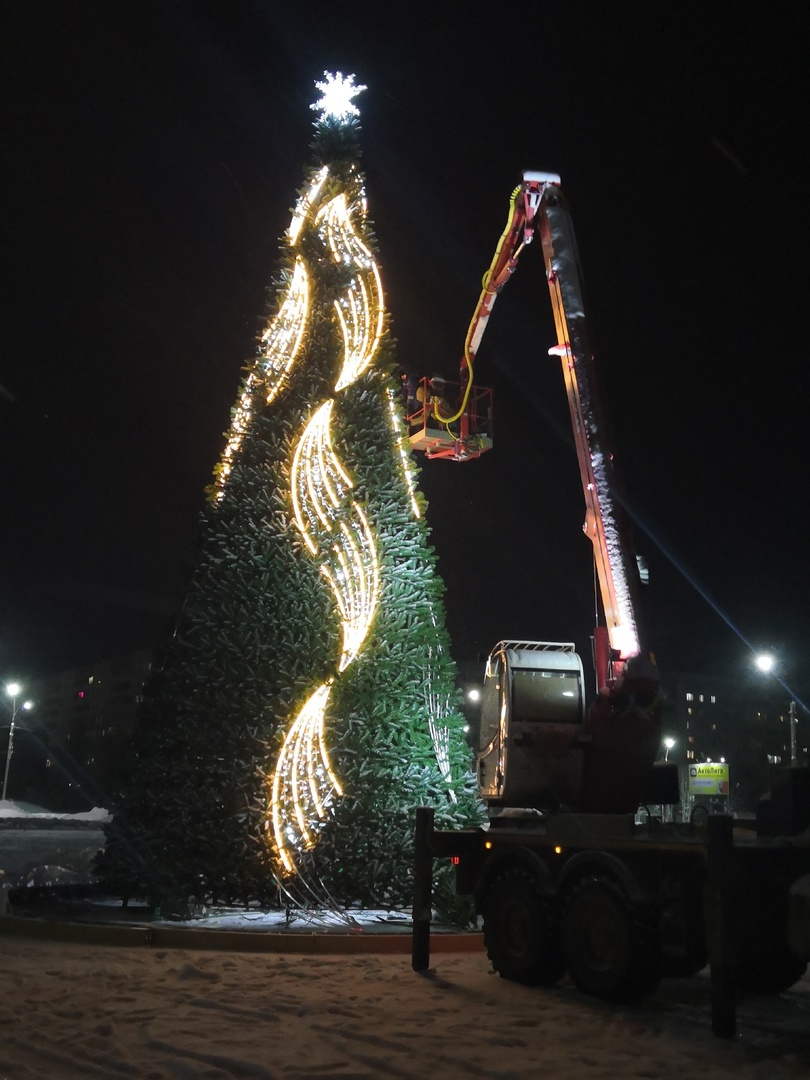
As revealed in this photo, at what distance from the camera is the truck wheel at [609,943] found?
7648 mm

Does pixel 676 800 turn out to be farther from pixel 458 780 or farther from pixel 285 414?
pixel 285 414

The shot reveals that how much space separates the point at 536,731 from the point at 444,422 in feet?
20.1

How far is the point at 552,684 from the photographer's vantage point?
10.3m

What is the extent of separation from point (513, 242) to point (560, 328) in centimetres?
217

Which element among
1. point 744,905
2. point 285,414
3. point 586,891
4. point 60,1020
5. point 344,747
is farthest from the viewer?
point 285,414

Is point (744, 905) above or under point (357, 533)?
under

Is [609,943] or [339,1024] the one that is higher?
[609,943]

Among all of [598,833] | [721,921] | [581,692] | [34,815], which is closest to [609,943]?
[598,833]

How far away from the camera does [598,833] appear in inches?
322

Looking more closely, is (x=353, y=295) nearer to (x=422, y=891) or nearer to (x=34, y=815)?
(x=422, y=891)

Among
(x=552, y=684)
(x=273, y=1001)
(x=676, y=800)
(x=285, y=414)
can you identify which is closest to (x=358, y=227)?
(x=285, y=414)

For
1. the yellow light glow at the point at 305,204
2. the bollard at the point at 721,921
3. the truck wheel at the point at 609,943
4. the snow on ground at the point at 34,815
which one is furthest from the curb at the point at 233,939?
the snow on ground at the point at 34,815

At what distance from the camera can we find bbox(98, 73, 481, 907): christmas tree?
10625 millimetres

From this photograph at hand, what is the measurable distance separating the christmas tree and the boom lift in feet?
3.40
